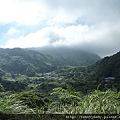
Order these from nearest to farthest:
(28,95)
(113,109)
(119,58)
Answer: (113,109)
(28,95)
(119,58)

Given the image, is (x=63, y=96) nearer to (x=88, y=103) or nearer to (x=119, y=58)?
(x=88, y=103)

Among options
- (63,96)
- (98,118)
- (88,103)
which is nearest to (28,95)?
(63,96)

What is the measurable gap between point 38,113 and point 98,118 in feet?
4.07

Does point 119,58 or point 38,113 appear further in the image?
point 119,58

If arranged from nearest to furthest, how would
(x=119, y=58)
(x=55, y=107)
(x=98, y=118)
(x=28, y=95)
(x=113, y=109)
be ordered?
1. (x=98, y=118)
2. (x=113, y=109)
3. (x=55, y=107)
4. (x=28, y=95)
5. (x=119, y=58)

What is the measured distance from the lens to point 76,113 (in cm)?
443

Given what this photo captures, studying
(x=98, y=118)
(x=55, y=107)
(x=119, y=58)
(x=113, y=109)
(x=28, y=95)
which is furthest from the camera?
(x=119, y=58)

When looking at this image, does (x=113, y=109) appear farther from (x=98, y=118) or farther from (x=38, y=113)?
(x=38, y=113)

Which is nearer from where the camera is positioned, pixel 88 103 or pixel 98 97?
pixel 88 103

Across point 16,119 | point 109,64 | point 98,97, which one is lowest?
point 16,119

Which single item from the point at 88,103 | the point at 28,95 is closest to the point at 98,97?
the point at 88,103

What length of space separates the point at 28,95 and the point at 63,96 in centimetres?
104

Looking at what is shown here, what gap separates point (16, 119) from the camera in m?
4.66

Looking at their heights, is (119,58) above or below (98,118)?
above
